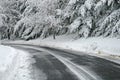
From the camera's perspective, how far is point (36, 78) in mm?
9578

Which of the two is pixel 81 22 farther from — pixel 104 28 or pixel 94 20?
pixel 104 28

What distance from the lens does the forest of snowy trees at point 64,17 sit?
25.4 metres

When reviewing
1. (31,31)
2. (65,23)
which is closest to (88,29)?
(65,23)

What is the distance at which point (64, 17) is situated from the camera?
32.1 meters

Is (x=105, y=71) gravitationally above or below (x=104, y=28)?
below

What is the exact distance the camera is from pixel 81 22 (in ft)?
95.6

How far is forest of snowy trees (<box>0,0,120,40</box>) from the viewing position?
25366 mm

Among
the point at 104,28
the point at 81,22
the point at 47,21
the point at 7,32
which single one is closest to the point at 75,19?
the point at 81,22

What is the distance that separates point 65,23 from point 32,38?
12.7 meters

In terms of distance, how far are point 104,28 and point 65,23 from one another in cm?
876

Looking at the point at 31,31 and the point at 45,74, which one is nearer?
the point at 45,74

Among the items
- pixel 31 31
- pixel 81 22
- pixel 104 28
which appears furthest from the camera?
pixel 31 31

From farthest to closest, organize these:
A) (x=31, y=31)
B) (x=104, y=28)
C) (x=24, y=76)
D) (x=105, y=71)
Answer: (x=31, y=31) → (x=104, y=28) → (x=105, y=71) → (x=24, y=76)

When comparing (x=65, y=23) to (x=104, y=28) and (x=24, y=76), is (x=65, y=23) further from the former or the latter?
(x=24, y=76)
